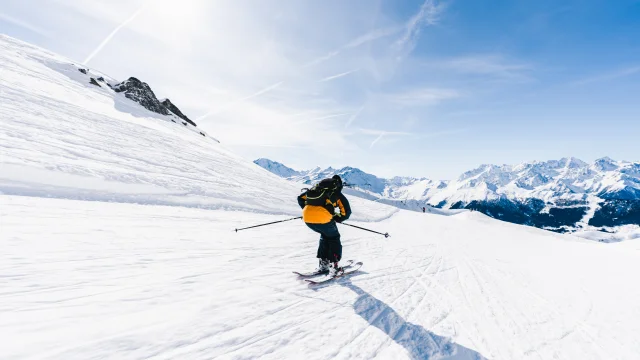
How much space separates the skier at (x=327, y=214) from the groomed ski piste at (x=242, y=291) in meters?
0.59

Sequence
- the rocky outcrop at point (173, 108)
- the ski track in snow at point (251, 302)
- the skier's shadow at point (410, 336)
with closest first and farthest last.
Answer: the ski track in snow at point (251, 302) → the skier's shadow at point (410, 336) → the rocky outcrop at point (173, 108)

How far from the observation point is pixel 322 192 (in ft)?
21.9

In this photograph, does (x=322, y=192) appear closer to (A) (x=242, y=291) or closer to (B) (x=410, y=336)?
(A) (x=242, y=291)

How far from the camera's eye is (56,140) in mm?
16188

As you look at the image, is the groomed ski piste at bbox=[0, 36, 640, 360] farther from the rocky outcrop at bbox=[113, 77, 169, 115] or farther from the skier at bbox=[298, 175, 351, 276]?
the rocky outcrop at bbox=[113, 77, 169, 115]

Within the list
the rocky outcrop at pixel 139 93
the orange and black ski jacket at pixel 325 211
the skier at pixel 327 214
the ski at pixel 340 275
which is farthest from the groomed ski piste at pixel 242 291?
the rocky outcrop at pixel 139 93

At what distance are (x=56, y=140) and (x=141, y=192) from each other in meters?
7.03

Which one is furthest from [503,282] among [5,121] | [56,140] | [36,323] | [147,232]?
[5,121]

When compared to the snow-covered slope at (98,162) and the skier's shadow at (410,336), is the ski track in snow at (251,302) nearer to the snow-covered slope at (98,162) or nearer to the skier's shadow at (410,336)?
the skier's shadow at (410,336)

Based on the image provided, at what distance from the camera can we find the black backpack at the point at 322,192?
6629 millimetres

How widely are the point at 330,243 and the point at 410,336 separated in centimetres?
289

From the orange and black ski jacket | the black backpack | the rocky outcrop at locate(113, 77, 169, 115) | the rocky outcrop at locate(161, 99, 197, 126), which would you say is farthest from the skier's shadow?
the rocky outcrop at locate(161, 99, 197, 126)

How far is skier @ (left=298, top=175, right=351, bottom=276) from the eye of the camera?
6625 mm

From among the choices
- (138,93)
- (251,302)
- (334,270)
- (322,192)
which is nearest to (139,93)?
(138,93)
